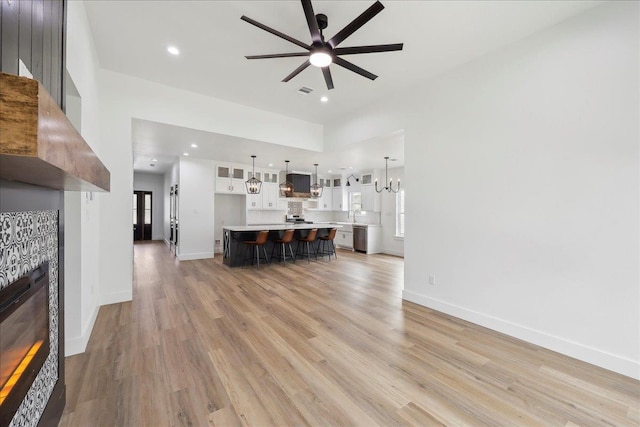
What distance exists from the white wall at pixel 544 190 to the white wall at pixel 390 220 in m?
4.46

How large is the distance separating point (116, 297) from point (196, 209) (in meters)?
3.60

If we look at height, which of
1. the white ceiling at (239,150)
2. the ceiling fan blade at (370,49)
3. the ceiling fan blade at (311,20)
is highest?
the ceiling fan blade at (311,20)

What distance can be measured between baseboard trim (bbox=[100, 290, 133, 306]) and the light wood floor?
196 millimetres

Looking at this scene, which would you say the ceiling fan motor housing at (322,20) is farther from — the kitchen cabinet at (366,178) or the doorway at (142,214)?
the doorway at (142,214)

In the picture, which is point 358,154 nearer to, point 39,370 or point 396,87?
point 396,87

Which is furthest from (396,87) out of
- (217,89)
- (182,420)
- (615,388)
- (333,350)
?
(182,420)

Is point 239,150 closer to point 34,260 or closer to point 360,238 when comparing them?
point 360,238

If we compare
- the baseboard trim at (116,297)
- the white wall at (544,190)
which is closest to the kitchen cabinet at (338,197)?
the white wall at (544,190)

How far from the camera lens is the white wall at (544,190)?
223cm

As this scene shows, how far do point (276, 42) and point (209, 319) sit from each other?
3.30 m

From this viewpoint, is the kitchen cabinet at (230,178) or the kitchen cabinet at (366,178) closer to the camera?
the kitchen cabinet at (230,178)

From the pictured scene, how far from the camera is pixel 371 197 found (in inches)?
338

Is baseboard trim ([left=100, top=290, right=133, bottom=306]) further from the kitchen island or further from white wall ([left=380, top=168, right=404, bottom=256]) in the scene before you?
white wall ([left=380, top=168, right=404, bottom=256])

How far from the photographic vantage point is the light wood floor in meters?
1.71
